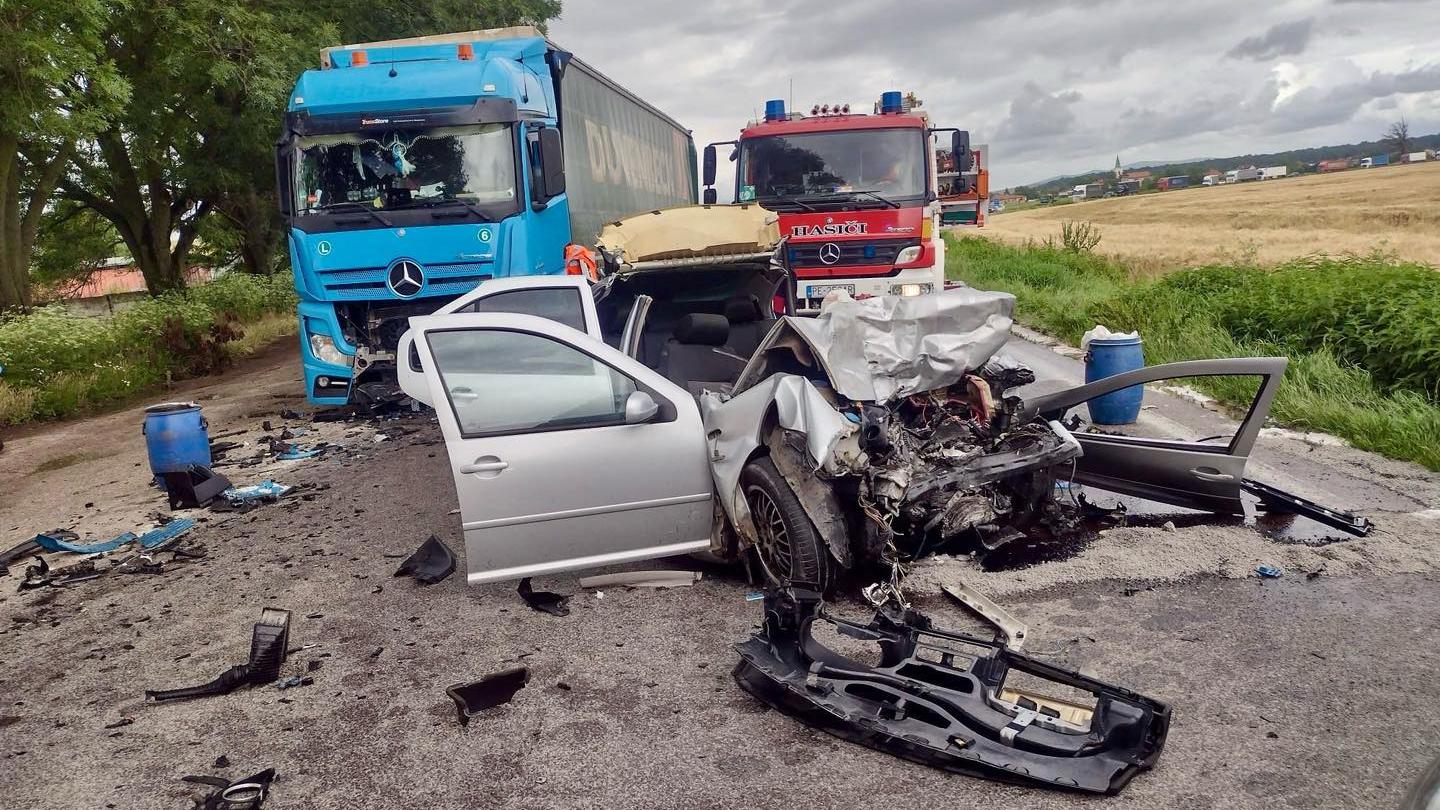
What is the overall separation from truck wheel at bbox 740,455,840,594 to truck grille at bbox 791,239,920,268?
6.99 metres

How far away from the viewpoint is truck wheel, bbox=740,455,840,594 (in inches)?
181

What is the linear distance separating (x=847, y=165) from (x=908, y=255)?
129 cm

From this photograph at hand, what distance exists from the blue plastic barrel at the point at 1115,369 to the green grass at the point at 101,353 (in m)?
12.5

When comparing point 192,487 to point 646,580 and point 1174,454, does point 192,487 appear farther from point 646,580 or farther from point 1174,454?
point 1174,454

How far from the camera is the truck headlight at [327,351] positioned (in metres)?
10.1

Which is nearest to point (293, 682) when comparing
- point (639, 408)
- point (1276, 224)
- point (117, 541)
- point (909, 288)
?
point (639, 408)

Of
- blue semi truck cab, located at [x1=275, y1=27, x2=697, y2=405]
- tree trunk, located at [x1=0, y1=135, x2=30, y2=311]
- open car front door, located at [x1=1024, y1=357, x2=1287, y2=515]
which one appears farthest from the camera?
tree trunk, located at [x1=0, y1=135, x2=30, y2=311]

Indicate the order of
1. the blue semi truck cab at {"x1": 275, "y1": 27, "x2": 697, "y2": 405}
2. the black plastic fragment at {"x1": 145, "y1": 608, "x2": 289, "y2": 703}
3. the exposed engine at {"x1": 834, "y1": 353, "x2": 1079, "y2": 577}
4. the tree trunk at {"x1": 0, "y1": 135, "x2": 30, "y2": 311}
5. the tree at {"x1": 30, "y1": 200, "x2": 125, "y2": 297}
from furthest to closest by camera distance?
the tree at {"x1": 30, "y1": 200, "x2": 125, "y2": 297}
the tree trunk at {"x1": 0, "y1": 135, "x2": 30, "y2": 311}
the blue semi truck cab at {"x1": 275, "y1": 27, "x2": 697, "y2": 405}
the exposed engine at {"x1": 834, "y1": 353, "x2": 1079, "y2": 577}
the black plastic fragment at {"x1": 145, "y1": 608, "x2": 289, "y2": 703}

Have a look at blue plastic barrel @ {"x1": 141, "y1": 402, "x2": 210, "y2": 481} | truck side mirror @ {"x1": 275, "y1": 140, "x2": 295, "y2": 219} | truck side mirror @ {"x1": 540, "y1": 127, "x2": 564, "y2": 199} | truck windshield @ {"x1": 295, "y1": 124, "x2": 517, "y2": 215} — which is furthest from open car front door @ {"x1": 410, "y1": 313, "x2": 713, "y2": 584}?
truck side mirror @ {"x1": 275, "y1": 140, "x2": 295, "y2": 219}

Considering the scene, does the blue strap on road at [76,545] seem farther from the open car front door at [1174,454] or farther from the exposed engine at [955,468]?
the open car front door at [1174,454]

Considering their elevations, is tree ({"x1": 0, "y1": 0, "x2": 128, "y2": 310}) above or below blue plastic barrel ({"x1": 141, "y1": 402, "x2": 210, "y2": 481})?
above

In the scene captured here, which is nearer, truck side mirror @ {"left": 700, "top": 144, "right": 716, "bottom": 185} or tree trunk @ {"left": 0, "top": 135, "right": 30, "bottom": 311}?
truck side mirror @ {"left": 700, "top": 144, "right": 716, "bottom": 185}

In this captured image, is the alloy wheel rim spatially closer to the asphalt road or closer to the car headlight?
the asphalt road

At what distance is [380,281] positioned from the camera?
385 inches
